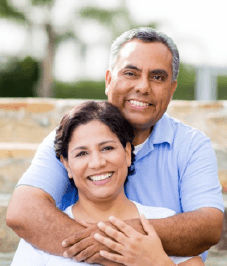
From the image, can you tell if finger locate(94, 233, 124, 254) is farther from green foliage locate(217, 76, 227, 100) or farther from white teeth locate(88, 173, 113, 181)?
green foliage locate(217, 76, 227, 100)

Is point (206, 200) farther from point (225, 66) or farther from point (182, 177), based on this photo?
point (225, 66)

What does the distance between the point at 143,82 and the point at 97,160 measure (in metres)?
0.63

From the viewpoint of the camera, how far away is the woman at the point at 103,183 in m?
1.65

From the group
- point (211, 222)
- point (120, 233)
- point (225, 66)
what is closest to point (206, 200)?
point (211, 222)

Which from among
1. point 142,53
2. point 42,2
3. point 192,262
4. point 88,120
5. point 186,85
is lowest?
point 186,85

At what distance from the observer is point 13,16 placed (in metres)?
10.9

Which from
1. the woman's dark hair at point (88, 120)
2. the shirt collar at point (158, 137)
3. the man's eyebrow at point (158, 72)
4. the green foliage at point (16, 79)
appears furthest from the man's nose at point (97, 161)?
the green foliage at point (16, 79)

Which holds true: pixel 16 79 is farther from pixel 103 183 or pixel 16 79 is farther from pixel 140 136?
pixel 103 183

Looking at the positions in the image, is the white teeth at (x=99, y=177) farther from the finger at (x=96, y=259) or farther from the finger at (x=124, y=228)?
the finger at (x=96, y=259)

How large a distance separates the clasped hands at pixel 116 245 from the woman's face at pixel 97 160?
0.16 m

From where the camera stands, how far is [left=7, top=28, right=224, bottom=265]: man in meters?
1.74

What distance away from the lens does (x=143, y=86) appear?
85.0 inches

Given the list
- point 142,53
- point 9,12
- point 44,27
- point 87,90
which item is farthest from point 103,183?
point 44,27

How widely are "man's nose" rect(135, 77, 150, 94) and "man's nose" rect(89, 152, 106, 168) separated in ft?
1.85
